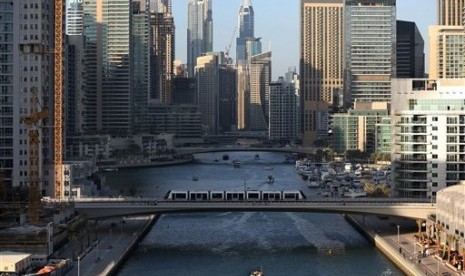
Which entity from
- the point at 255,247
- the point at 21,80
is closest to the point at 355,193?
the point at 255,247

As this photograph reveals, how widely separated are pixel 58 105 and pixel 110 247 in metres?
24.1

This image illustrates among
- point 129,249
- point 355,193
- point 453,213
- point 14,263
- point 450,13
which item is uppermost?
point 450,13

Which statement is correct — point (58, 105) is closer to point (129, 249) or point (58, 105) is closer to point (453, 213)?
point (129, 249)

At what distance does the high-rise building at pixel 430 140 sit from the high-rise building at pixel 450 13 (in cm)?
12489

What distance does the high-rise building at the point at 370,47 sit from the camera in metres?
172

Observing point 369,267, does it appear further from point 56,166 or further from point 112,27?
point 112,27

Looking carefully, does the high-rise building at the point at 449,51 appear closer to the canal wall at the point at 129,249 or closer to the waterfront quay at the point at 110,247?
the canal wall at the point at 129,249

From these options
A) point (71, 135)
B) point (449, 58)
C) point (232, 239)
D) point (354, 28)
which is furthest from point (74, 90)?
point (232, 239)

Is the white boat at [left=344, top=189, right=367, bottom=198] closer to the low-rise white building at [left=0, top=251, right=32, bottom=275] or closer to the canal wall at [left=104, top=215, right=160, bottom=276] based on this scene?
the canal wall at [left=104, top=215, right=160, bottom=276]

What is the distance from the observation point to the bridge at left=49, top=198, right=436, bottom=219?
56219mm

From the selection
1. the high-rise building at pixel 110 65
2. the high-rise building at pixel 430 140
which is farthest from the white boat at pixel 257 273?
the high-rise building at pixel 110 65

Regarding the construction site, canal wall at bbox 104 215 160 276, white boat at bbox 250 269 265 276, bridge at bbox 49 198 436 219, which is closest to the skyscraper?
the construction site

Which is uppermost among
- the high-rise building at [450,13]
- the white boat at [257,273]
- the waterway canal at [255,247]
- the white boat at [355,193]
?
the high-rise building at [450,13]

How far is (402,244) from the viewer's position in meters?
52.8
